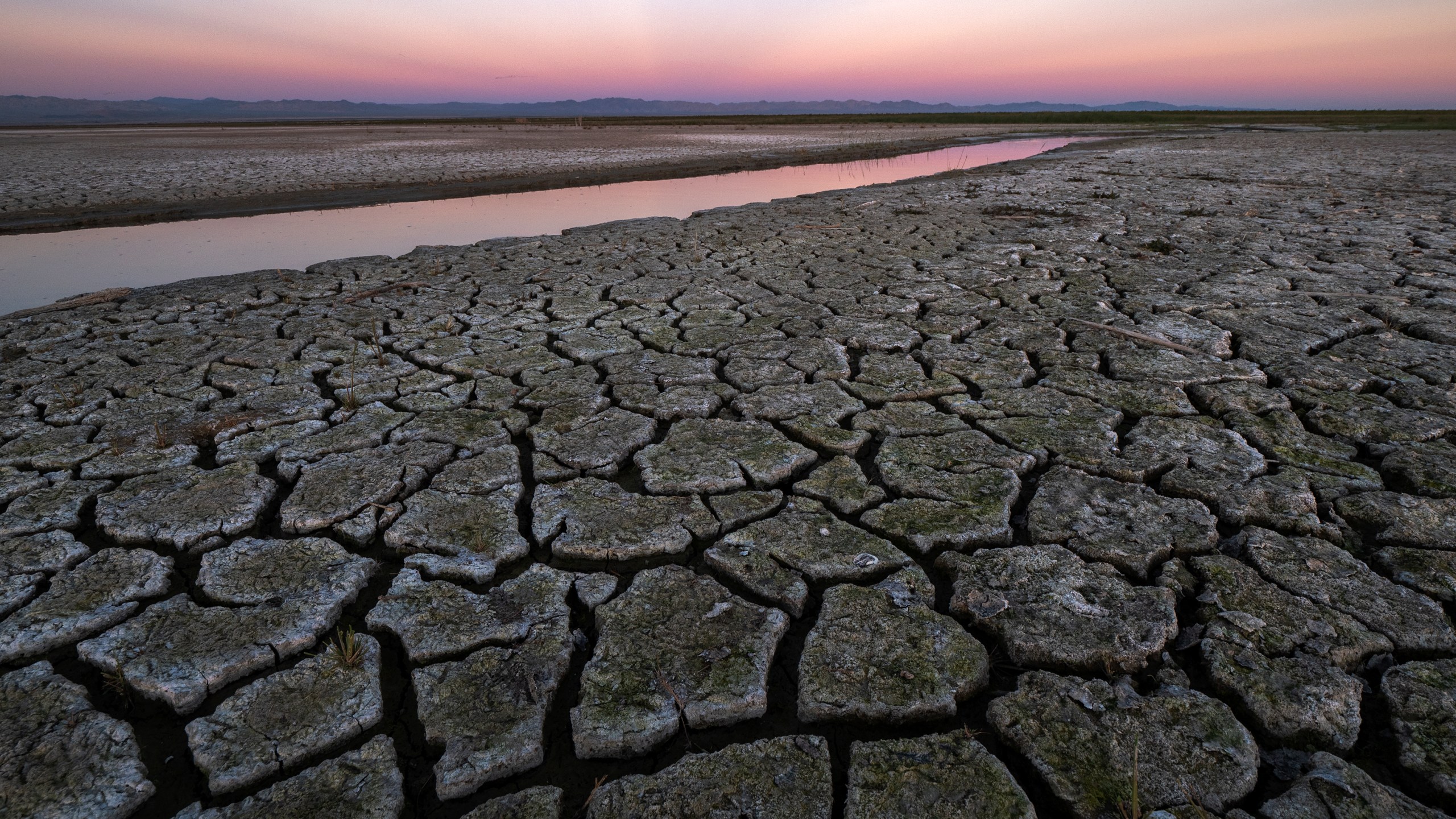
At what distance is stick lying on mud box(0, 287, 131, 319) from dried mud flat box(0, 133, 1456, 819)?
278mm

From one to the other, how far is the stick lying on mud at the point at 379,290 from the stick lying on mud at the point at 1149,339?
4516 millimetres

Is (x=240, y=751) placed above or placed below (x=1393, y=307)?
below

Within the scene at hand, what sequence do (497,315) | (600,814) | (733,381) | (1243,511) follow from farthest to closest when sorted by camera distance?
(497,315), (733,381), (1243,511), (600,814)

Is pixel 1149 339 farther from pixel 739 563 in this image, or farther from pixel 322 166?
pixel 322 166

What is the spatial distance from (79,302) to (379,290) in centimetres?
194

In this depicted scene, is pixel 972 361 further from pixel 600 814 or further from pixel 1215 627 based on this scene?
pixel 600 814

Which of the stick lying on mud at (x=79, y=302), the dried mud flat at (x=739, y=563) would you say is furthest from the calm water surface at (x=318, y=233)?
the dried mud flat at (x=739, y=563)

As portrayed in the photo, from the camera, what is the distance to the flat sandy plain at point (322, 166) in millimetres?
10188

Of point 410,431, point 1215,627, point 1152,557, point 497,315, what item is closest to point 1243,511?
point 1152,557

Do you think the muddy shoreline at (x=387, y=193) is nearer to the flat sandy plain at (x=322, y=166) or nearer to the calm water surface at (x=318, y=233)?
the flat sandy plain at (x=322, y=166)

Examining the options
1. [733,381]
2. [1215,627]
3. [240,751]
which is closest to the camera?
[240,751]

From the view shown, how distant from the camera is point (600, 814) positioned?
1.30 metres

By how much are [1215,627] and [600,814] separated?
147cm

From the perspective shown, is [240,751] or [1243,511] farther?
[1243,511]
